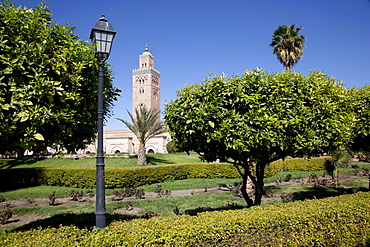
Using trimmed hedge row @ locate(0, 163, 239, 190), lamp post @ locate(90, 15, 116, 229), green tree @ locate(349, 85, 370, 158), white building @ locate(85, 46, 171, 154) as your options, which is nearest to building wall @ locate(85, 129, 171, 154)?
white building @ locate(85, 46, 171, 154)

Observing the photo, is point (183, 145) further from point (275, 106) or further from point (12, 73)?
point (12, 73)

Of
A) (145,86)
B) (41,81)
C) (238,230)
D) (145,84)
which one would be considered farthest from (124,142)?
(238,230)

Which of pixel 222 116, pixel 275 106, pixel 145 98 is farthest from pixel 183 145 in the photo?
pixel 145 98

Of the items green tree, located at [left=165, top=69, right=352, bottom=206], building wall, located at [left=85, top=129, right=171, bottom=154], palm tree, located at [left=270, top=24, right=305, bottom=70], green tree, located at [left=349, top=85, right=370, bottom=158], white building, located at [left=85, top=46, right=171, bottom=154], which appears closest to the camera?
green tree, located at [left=165, top=69, right=352, bottom=206]

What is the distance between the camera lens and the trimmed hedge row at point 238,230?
12.5 ft

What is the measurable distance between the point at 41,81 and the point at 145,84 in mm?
62594

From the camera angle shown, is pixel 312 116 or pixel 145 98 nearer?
pixel 312 116

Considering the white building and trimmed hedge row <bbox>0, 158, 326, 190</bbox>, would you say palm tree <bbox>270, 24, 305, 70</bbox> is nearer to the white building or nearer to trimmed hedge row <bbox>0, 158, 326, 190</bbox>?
trimmed hedge row <bbox>0, 158, 326, 190</bbox>

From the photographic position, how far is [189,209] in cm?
957

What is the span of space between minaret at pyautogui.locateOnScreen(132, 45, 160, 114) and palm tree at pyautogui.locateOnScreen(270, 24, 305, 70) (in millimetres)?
44869

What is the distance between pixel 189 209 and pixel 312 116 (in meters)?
5.54

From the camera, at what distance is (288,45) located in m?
21.9

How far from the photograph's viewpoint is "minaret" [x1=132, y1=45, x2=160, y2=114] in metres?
64.7

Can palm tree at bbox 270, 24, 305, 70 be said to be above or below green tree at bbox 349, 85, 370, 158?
above
